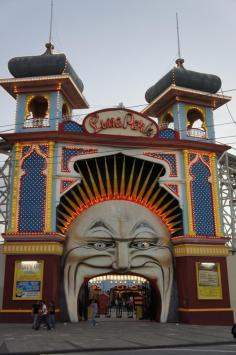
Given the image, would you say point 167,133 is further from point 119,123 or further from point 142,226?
point 142,226

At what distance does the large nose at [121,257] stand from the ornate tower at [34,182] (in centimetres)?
331

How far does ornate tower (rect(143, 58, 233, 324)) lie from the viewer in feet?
74.4

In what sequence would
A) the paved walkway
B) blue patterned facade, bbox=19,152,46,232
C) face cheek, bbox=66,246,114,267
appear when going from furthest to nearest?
face cheek, bbox=66,246,114,267
blue patterned facade, bbox=19,152,46,232
the paved walkway

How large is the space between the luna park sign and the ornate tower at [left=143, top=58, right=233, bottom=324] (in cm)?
133

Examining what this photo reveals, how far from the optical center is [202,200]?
80.7 ft

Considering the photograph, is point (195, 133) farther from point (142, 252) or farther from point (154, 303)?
point (154, 303)

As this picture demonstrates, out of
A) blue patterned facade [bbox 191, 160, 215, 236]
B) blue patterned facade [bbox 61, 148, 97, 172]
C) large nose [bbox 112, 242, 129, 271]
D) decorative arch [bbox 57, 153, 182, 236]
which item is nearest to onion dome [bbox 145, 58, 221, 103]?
blue patterned facade [bbox 191, 160, 215, 236]

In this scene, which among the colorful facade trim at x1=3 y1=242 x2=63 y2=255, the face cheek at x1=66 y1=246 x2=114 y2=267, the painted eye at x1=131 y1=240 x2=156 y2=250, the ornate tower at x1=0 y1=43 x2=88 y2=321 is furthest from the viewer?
the painted eye at x1=131 y1=240 x2=156 y2=250

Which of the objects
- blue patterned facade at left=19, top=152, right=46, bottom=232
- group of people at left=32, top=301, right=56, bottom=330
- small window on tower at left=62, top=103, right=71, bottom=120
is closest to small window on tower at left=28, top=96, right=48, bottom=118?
small window on tower at left=62, top=103, right=71, bottom=120

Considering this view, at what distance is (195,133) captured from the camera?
26484 millimetres

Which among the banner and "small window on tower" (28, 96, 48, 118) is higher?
"small window on tower" (28, 96, 48, 118)

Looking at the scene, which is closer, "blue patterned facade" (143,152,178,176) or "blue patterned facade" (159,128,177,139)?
"blue patterned facade" (143,152,178,176)

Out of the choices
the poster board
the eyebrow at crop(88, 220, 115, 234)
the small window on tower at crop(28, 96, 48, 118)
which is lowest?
the poster board

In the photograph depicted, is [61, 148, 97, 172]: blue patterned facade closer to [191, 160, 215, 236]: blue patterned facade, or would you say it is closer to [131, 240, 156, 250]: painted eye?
[131, 240, 156, 250]: painted eye
